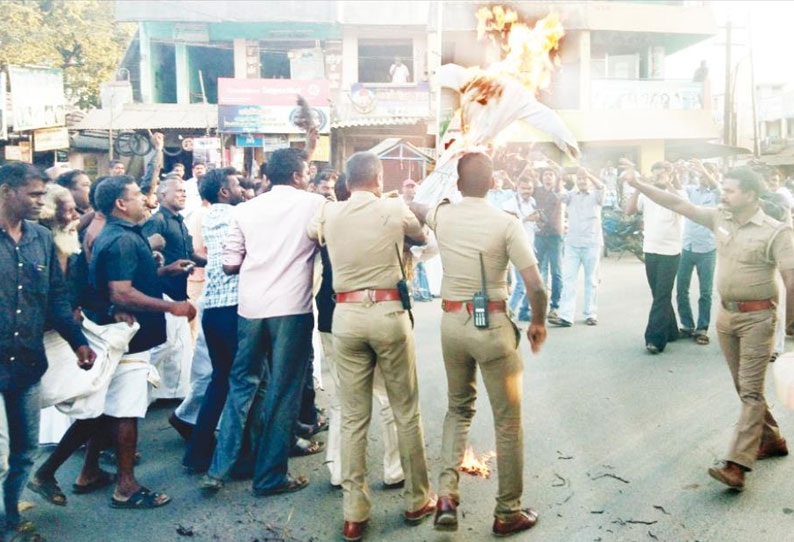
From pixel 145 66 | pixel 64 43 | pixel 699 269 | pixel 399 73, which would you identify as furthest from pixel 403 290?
pixel 64 43

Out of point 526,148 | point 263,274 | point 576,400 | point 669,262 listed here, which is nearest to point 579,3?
point 526,148

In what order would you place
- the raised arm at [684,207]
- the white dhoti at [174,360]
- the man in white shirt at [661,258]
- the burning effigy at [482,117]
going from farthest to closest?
the man in white shirt at [661,258] → the white dhoti at [174,360] → the raised arm at [684,207] → the burning effigy at [482,117]

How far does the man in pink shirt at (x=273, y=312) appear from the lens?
4730mm

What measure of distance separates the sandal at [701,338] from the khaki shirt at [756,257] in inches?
147

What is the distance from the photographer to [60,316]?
14.0 ft

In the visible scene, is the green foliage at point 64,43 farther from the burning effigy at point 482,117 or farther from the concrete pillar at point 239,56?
the burning effigy at point 482,117

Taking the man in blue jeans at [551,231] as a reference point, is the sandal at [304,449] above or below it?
below

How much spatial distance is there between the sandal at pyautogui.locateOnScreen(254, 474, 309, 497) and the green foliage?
22.8m

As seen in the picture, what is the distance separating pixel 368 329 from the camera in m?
4.20

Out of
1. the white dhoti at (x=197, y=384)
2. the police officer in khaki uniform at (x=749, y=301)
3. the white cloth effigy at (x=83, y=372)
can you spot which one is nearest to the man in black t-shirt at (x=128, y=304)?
the white cloth effigy at (x=83, y=372)

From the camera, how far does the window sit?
2592 cm

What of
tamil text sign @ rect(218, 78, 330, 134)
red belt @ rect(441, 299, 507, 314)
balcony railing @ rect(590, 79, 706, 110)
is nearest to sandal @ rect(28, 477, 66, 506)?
red belt @ rect(441, 299, 507, 314)

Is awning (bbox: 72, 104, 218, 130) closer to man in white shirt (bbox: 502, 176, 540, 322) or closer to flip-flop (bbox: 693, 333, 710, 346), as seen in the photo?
man in white shirt (bbox: 502, 176, 540, 322)

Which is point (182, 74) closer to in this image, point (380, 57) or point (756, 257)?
point (380, 57)
